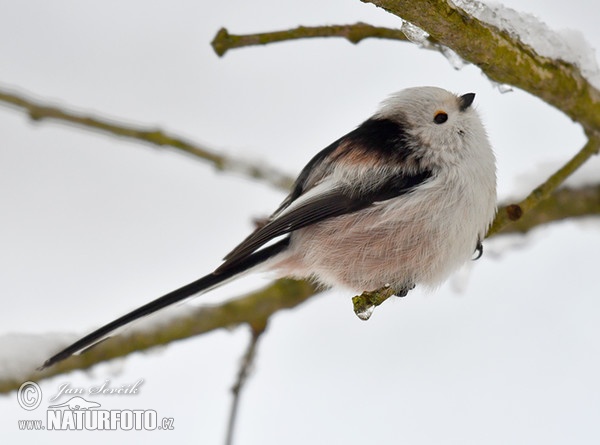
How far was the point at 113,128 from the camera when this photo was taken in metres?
2.87

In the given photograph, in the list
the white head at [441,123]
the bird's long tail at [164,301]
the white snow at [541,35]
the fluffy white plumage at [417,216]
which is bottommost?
the bird's long tail at [164,301]

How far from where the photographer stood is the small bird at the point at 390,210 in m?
2.32

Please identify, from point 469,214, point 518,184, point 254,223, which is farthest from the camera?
point 518,184

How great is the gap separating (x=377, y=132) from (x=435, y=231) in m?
0.43

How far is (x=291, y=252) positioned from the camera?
2.54 metres

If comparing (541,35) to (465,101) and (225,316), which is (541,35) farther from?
(225,316)

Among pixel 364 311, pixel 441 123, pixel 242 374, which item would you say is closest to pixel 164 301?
pixel 242 374

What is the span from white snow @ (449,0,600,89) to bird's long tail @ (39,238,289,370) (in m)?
1.10

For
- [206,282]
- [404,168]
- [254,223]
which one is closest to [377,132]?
[404,168]

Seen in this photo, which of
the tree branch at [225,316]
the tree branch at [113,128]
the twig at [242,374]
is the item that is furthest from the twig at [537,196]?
the tree branch at [113,128]

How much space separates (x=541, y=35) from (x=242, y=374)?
1.59m

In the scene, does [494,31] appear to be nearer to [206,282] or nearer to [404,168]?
[404,168]

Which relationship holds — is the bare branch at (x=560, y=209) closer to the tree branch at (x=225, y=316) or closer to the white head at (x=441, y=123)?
the tree branch at (x=225, y=316)

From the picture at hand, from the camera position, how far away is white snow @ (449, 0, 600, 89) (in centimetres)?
210
